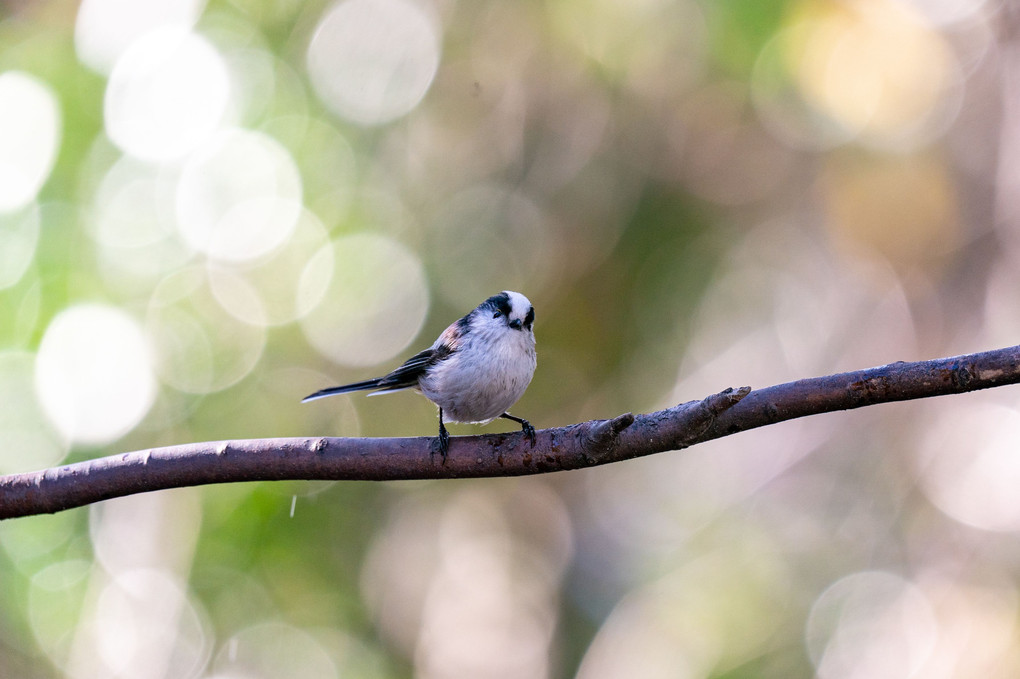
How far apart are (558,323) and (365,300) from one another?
1755 mm

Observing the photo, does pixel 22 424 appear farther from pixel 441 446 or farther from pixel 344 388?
pixel 441 446

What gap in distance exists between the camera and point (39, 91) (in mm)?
6617

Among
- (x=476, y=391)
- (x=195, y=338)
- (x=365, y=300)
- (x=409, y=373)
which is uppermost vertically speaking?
(x=365, y=300)

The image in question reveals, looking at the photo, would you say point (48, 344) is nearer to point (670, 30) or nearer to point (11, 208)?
point (11, 208)

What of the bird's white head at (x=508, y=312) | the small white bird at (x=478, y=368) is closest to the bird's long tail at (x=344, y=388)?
the small white bird at (x=478, y=368)

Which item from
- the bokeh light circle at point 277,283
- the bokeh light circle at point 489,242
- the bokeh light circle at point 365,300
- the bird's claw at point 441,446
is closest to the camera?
the bird's claw at point 441,446

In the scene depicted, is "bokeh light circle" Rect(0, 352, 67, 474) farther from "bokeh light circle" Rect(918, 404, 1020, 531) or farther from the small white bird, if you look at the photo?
"bokeh light circle" Rect(918, 404, 1020, 531)

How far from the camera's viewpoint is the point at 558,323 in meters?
7.71

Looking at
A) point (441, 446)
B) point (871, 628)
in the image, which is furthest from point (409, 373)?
point (871, 628)

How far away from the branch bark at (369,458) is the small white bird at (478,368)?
60cm

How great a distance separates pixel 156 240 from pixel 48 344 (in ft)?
3.66

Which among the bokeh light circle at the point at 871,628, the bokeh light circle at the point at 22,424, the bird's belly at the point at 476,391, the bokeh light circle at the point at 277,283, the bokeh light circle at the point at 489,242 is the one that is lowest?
the bokeh light circle at the point at 871,628

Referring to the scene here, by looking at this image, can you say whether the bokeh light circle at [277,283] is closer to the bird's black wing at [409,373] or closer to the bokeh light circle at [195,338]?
the bokeh light circle at [195,338]

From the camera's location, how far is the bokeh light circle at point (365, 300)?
7.06m
